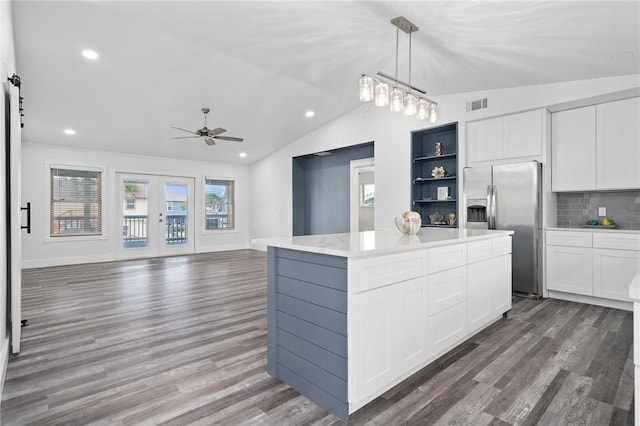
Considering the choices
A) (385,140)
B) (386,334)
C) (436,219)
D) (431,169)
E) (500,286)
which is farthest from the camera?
(385,140)

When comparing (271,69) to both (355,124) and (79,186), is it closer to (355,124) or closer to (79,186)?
(355,124)

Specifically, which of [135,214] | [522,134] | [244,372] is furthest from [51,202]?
[522,134]

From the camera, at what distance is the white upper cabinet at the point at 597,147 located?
3.95 metres

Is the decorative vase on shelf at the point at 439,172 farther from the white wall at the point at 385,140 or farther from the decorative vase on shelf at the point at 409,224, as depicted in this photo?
the decorative vase on shelf at the point at 409,224

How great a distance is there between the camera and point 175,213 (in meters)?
8.73

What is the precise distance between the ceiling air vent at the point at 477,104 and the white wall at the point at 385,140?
0.19 ft

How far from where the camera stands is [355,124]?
266 inches

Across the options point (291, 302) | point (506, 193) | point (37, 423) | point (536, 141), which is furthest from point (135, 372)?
point (536, 141)

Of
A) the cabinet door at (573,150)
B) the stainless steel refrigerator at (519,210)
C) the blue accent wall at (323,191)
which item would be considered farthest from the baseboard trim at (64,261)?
the cabinet door at (573,150)

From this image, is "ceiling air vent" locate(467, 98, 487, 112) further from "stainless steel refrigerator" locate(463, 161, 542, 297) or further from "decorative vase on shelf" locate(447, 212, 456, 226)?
"decorative vase on shelf" locate(447, 212, 456, 226)

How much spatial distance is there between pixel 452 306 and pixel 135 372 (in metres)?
2.32

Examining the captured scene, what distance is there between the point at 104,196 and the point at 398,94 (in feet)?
23.0

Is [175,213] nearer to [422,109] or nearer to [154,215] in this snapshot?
[154,215]

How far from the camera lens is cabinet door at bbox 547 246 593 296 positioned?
4102 millimetres
